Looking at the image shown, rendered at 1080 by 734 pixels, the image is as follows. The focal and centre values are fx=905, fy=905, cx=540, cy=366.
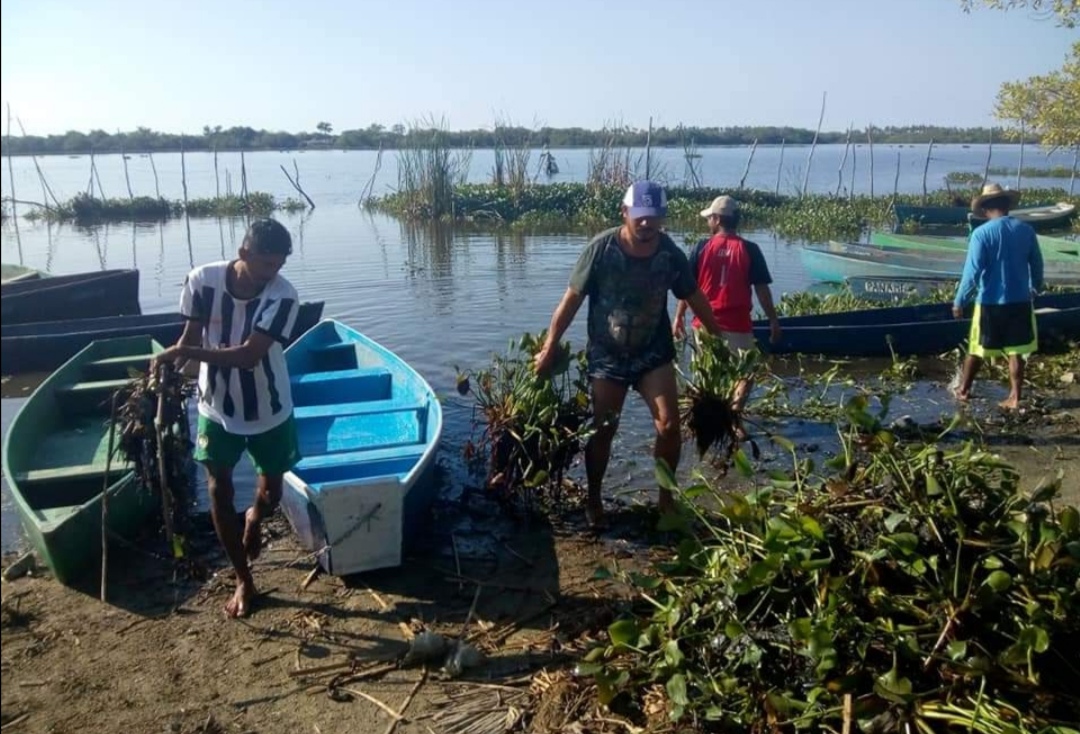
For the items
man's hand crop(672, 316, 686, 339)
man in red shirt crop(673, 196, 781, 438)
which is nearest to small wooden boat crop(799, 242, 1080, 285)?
man's hand crop(672, 316, 686, 339)

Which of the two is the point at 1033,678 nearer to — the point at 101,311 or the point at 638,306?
the point at 638,306

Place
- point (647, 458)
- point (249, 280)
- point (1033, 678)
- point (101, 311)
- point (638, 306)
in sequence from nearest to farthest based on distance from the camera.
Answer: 1. point (1033, 678)
2. point (249, 280)
3. point (638, 306)
4. point (647, 458)
5. point (101, 311)

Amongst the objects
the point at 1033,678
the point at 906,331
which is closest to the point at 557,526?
the point at 1033,678

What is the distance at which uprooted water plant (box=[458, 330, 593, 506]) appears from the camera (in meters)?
5.99

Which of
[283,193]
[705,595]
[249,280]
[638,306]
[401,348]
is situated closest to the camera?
[705,595]

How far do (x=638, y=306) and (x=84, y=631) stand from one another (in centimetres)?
351

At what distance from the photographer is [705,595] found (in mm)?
3619

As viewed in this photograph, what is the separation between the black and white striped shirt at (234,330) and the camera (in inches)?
178

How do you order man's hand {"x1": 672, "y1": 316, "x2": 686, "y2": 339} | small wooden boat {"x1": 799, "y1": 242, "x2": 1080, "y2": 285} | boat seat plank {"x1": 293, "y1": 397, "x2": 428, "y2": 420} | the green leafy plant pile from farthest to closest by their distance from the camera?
small wooden boat {"x1": 799, "y1": 242, "x2": 1080, "y2": 285}
man's hand {"x1": 672, "y1": 316, "x2": 686, "y2": 339}
boat seat plank {"x1": 293, "y1": 397, "x2": 428, "y2": 420}
the green leafy plant pile

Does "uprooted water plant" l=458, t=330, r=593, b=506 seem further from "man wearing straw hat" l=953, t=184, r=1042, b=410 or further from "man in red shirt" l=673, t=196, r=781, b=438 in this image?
"man wearing straw hat" l=953, t=184, r=1042, b=410

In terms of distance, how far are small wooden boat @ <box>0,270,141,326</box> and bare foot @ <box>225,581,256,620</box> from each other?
31.6 feet

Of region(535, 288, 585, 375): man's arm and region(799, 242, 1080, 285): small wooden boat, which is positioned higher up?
region(535, 288, 585, 375): man's arm

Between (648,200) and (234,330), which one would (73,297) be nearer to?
(234,330)

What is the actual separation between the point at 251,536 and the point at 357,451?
4.01 feet
